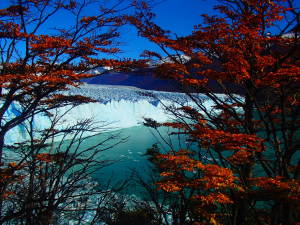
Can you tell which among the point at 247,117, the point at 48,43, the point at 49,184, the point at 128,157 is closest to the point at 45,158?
the point at 49,184

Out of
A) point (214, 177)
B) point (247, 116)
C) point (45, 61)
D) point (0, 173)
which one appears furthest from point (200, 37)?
point (0, 173)

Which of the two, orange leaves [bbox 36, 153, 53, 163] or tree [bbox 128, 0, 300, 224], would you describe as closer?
tree [bbox 128, 0, 300, 224]

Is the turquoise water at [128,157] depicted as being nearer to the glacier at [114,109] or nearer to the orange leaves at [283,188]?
the glacier at [114,109]

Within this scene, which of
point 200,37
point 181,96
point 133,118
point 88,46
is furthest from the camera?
point 181,96

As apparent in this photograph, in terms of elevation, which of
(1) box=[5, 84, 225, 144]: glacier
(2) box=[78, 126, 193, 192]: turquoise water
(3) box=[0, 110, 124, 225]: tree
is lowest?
(2) box=[78, 126, 193, 192]: turquoise water

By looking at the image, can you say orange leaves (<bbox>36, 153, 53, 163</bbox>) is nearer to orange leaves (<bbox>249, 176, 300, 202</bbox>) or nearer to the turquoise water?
the turquoise water

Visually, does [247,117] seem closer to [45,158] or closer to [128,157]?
[45,158]

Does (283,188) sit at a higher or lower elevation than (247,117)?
lower

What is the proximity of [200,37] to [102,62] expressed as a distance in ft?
5.38

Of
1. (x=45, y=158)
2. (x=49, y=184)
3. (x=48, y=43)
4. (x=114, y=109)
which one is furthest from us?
(x=114, y=109)

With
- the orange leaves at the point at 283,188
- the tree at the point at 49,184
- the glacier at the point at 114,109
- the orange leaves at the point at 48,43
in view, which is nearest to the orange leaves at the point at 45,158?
the tree at the point at 49,184

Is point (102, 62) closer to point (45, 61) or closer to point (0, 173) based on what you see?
point (45, 61)

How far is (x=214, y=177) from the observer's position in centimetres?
229

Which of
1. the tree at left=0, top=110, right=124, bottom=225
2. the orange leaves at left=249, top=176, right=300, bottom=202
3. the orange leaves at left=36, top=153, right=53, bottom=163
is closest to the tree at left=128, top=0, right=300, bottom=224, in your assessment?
the orange leaves at left=249, top=176, right=300, bottom=202
